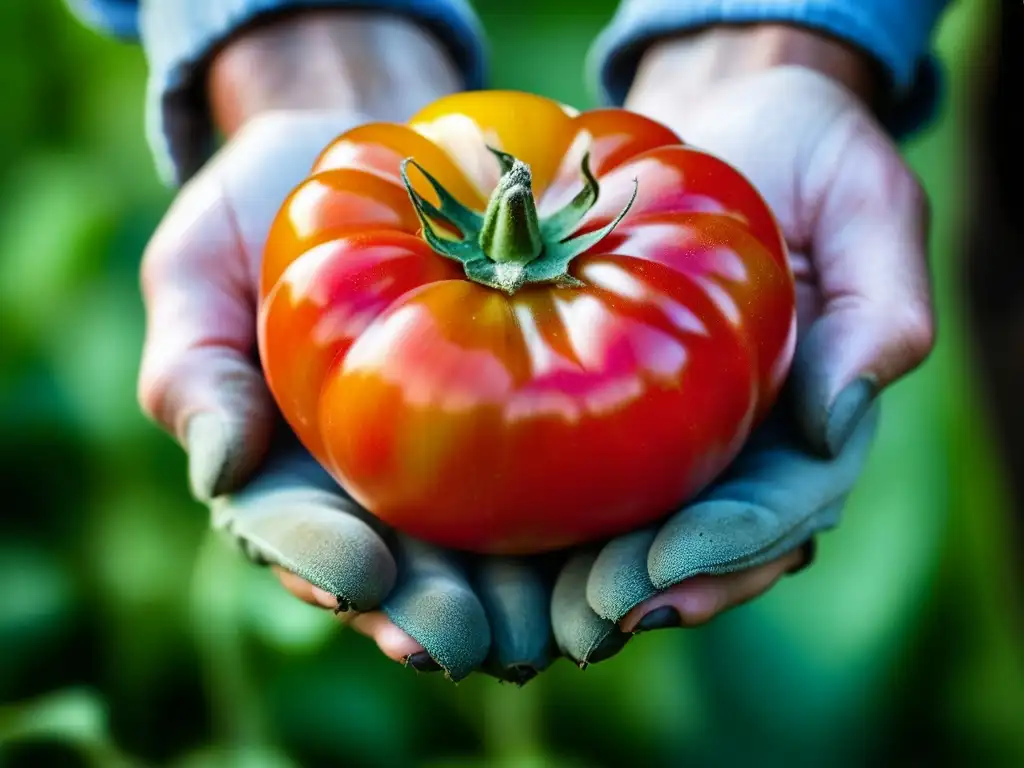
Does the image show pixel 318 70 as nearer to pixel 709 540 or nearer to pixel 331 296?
pixel 331 296

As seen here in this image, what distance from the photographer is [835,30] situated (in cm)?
145

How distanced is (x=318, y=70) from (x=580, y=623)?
0.90 m

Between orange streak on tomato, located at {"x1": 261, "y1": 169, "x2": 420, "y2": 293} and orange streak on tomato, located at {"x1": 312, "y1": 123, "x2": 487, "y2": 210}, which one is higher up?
orange streak on tomato, located at {"x1": 312, "y1": 123, "x2": 487, "y2": 210}

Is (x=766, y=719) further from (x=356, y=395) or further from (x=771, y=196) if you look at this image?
(x=356, y=395)

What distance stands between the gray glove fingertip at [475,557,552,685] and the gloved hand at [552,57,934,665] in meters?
0.02

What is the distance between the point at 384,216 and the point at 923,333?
541mm

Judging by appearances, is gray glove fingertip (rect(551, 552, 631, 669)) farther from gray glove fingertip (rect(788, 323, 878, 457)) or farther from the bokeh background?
the bokeh background

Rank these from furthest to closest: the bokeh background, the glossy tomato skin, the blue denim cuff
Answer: the bokeh background → the blue denim cuff → the glossy tomato skin

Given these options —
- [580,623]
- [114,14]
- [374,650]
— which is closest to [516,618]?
[580,623]

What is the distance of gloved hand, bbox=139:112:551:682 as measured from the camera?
943 mm

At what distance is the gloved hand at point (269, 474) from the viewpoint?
94 cm

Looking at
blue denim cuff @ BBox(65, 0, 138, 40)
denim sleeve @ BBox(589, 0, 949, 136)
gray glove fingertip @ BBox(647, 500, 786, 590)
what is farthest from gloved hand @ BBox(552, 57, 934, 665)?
blue denim cuff @ BBox(65, 0, 138, 40)

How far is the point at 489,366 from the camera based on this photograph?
2.84ft

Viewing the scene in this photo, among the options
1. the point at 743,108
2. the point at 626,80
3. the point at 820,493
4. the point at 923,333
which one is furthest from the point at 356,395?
the point at 626,80
